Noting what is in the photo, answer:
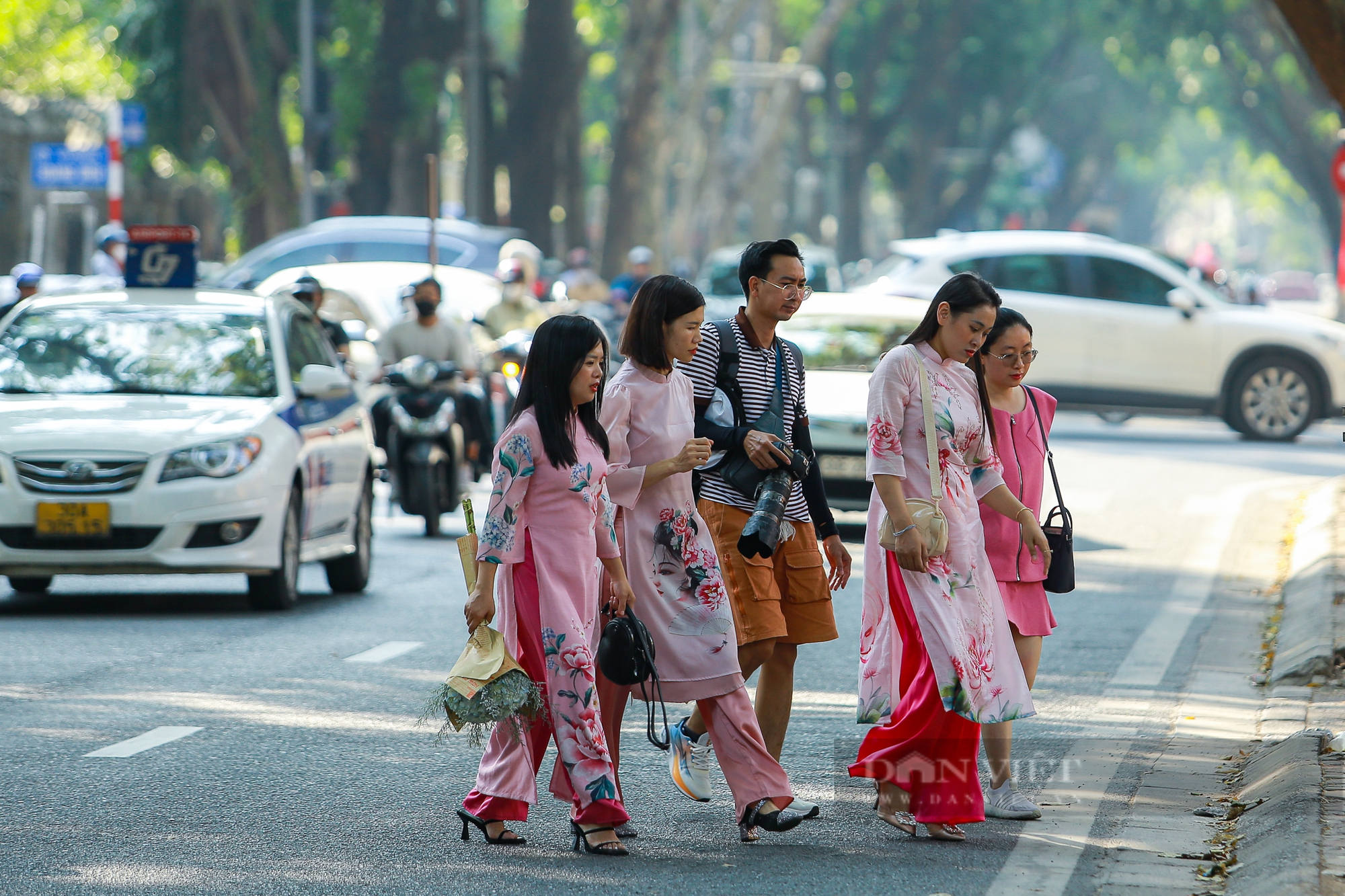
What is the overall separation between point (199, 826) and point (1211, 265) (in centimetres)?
3711

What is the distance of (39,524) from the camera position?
9.86 metres

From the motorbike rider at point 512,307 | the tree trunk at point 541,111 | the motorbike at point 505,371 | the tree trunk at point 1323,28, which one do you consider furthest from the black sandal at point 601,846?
the tree trunk at point 541,111

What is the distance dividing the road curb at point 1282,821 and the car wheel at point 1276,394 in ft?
49.4

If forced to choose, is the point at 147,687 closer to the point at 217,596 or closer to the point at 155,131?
the point at 217,596

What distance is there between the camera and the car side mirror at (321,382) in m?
10.7

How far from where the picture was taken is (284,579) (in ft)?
34.5

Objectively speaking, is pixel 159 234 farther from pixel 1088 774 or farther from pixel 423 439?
pixel 1088 774

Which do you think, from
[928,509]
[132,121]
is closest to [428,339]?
[928,509]

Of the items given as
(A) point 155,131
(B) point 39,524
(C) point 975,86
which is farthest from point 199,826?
(C) point 975,86

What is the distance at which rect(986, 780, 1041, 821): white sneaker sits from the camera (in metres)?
6.19

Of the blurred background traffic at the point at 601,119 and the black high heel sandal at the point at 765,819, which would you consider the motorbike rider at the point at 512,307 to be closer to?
the blurred background traffic at the point at 601,119

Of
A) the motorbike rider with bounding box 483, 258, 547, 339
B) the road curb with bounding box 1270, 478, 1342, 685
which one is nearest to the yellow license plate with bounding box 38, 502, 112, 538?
the road curb with bounding box 1270, 478, 1342, 685

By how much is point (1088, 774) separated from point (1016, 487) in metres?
1.08

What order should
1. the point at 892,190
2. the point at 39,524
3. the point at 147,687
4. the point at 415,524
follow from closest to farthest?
the point at 147,687 → the point at 39,524 → the point at 415,524 → the point at 892,190
